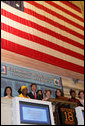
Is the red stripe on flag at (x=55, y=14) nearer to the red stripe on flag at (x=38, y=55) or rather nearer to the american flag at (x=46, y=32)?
the american flag at (x=46, y=32)

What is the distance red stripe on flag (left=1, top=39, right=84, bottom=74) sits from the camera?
4.36 metres

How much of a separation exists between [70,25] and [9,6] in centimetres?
243

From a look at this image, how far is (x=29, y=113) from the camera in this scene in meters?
1.45

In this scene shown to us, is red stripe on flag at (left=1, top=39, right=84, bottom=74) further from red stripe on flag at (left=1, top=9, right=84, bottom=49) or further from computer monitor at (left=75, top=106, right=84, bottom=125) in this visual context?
computer monitor at (left=75, top=106, right=84, bottom=125)

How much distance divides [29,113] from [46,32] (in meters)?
4.35

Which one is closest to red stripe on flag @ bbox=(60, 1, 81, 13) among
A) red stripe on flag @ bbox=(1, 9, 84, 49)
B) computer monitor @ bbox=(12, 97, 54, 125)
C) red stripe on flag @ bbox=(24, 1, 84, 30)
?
red stripe on flag @ bbox=(24, 1, 84, 30)

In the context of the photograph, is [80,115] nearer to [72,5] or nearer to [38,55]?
[38,55]

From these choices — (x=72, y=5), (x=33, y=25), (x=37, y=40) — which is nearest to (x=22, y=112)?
(x=37, y=40)

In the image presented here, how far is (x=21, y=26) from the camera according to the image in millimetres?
4949

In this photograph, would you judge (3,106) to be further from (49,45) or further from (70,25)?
(70,25)

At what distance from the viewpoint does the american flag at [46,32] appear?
466 centimetres

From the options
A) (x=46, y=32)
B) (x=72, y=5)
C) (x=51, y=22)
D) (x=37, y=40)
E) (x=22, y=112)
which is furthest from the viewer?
(x=72, y=5)

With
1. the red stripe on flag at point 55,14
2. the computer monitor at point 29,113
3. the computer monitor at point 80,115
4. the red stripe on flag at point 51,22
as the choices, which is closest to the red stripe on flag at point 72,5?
the red stripe on flag at point 55,14

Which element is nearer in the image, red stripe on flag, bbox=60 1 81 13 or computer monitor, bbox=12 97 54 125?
computer monitor, bbox=12 97 54 125
